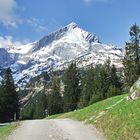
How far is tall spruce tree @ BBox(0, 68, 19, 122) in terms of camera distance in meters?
100

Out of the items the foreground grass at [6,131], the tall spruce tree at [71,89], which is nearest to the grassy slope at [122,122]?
the foreground grass at [6,131]

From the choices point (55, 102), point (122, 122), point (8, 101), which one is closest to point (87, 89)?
point (55, 102)

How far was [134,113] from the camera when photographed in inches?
1217

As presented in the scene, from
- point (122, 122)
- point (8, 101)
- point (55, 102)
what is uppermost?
point (55, 102)

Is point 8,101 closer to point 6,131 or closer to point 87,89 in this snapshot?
point 87,89

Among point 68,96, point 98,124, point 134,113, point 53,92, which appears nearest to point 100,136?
point 134,113

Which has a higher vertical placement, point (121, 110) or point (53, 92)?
point (53, 92)

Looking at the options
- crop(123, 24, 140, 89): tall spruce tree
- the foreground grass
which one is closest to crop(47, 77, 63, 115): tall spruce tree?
crop(123, 24, 140, 89): tall spruce tree

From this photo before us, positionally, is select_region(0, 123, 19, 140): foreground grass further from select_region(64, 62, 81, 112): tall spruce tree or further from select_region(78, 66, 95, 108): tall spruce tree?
select_region(64, 62, 81, 112): tall spruce tree

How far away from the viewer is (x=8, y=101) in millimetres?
102938

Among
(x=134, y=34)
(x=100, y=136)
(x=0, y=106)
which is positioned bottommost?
(x=100, y=136)

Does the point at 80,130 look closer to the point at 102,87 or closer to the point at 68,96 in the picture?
the point at 102,87

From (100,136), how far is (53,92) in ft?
361

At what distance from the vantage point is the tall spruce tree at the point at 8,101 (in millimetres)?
100481
